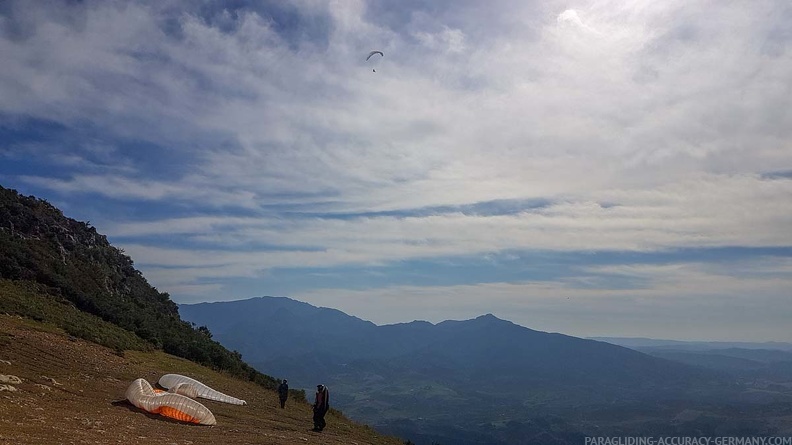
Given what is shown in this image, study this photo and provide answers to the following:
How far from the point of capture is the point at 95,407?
16906 millimetres

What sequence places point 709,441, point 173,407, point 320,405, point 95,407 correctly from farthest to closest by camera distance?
point 709,441
point 320,405
point 173,407
point 95,407

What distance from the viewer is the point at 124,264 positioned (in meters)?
53.0

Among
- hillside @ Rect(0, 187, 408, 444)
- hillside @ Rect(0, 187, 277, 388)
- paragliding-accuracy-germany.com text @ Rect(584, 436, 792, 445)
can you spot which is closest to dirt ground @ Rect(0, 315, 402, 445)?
hillside @ Rect(0, 187, 408, 444)

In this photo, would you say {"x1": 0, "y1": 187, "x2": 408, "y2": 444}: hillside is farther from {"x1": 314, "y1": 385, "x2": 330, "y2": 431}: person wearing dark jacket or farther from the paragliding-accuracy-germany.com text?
the paragliding-accuracy-germany.com text

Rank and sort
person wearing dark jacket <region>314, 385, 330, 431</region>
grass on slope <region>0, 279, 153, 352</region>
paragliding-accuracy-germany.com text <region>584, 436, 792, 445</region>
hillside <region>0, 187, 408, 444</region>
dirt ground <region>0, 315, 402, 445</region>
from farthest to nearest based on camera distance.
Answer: paragliding-accuracy-germany.com text <region>584, 436, 792, 445</region>
grass on slope <region>0, 279, 153, 352</region>
person wearing dark jacket <region>314, 385, 330, 431</region>
hillside <region>0, 187, 408, 444</region>
dirt ground <region>0, 315, 402, 445</region>

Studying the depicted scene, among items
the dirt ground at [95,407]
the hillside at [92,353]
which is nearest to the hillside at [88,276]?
the hillside at [92,353]

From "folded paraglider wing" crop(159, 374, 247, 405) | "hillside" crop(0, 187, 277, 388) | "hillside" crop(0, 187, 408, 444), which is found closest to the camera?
"hillside" crop(0, 187, 408, 444)

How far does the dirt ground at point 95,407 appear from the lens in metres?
13.4

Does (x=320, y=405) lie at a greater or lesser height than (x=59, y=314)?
lesser

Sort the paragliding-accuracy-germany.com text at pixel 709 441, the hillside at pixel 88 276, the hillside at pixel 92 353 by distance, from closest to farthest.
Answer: the hillside at pixel 92 353 → the hillside at pixel 88 276 → the paragliding-accuracy-germany.com text at pixel 709 441

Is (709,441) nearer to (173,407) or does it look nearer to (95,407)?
(173,407)

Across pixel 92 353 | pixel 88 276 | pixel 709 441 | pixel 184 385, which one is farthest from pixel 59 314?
pixel 709 441

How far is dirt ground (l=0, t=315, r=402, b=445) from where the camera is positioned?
13398 millimetres

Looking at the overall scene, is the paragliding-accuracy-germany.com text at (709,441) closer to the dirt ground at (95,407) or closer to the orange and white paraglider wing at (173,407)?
the dirt ground at (95,407)
